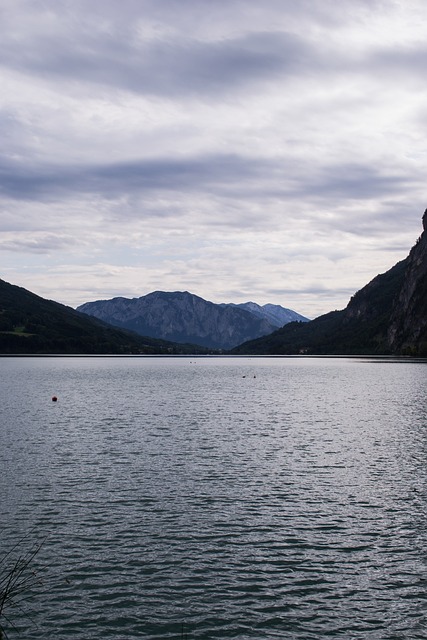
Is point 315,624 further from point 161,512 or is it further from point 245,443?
point 245,443

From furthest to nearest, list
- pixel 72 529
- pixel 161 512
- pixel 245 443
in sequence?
1. pixel 245 443
2. pixel 161 512
3. pixel 72 529

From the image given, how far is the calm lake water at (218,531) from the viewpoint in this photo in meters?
24.5

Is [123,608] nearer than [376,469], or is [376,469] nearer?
[123,608]

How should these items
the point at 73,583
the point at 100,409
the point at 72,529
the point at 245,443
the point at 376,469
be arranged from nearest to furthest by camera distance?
the point at 73,583 → the point at 72,529 → the point at 376,469 → the point at 245,443 → the point at 100,409

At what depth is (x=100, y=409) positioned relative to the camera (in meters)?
108

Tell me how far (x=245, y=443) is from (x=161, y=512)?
29802mm

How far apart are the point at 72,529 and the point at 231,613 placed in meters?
14.6

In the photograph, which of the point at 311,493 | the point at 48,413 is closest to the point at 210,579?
the point at 311,493

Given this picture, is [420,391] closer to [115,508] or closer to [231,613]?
[115,508]

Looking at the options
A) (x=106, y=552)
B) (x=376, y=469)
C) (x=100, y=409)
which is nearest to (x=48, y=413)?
(x=100, y=409)

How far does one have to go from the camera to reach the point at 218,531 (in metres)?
35.5

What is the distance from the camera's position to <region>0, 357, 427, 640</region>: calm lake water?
24.5 m

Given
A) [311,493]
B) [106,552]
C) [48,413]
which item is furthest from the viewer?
[48,413]

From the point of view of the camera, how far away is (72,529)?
118 feet
